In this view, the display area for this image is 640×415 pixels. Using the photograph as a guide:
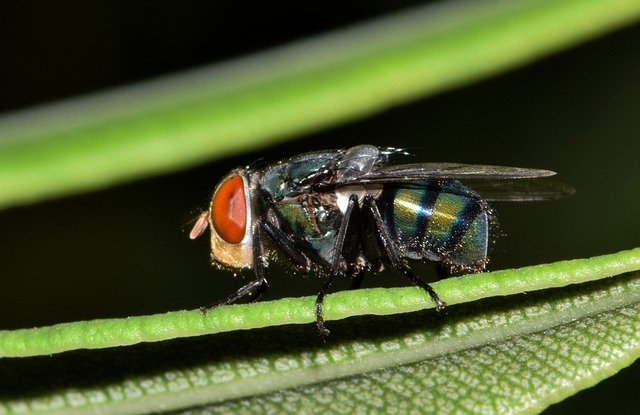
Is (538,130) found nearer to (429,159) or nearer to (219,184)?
(429,159)

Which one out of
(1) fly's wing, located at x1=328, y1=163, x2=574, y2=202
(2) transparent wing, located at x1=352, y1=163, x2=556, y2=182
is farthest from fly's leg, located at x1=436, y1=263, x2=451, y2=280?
(2) transparent wing, located at x1=352, y1=163, x2=556, y2=182

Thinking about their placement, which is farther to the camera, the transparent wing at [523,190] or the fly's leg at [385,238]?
the transparent wing at [523,190]

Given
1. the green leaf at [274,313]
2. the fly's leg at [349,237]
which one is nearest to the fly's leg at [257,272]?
the fly's leg at [349,237]

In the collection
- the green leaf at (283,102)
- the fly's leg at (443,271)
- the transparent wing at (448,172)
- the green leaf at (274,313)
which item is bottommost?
the fly's leg at (443,271)

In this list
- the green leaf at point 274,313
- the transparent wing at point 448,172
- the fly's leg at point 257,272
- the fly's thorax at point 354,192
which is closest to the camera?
the green leaf at point 274,313

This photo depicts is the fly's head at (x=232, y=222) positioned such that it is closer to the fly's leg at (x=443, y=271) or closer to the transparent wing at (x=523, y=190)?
the fly's leg at (x=443, y=271)

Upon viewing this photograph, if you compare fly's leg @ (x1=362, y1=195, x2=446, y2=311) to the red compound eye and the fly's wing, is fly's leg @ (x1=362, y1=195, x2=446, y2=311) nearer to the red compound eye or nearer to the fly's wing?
the fly's wing

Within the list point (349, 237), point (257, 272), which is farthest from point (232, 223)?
point (349, 237)

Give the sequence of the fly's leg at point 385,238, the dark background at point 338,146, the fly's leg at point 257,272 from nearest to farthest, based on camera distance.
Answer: the fly's leg at point 385,238, the fly's leg at point 257,272, the dark background at point 338,146

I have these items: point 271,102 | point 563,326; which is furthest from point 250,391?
point 271,102
